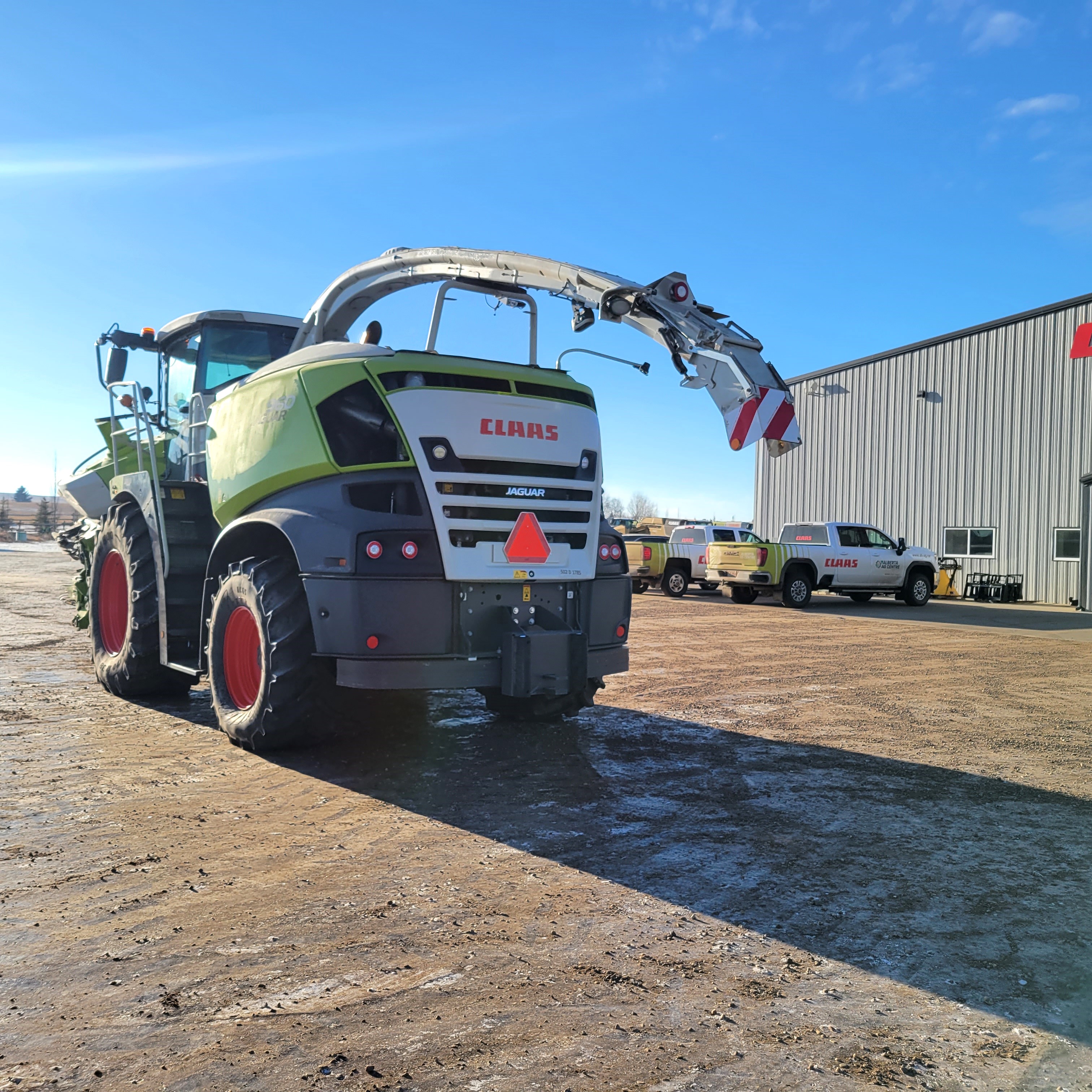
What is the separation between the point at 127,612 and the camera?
8.09 metres

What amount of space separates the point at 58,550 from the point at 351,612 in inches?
1966

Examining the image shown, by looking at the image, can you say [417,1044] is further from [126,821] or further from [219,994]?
[126,821]

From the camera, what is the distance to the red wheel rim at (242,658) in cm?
627

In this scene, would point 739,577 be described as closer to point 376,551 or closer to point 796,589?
point 796,589

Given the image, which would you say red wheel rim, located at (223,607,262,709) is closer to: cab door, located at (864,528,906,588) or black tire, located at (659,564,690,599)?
black tire, located at (659,564,690,599)

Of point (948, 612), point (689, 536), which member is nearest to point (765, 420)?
point (948, 612)

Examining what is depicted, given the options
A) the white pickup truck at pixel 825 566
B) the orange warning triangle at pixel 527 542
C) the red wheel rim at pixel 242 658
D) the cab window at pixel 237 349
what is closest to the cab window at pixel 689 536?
the white pickup truck at pixel 825 566

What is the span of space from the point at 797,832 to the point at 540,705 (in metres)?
2.62

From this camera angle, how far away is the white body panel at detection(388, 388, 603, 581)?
5.73 metres

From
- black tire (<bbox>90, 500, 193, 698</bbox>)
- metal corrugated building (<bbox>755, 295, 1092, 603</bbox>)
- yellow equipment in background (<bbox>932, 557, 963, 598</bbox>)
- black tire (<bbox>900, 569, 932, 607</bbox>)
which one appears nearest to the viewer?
black tire (<bbox>90, 500, 193, 698</bbox>)

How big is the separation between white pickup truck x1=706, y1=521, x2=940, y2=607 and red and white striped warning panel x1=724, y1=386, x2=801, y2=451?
1501cm

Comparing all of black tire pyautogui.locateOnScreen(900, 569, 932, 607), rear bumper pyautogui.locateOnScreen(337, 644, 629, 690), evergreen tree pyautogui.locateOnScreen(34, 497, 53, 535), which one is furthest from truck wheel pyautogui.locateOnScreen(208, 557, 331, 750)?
evergreen tree pyautogui.locateOnScreen(34, 497, 53, 535)

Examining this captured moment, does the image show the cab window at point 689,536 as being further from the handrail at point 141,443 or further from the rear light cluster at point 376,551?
the rear light cluster at point 376,551

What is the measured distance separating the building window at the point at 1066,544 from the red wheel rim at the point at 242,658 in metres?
24.5
